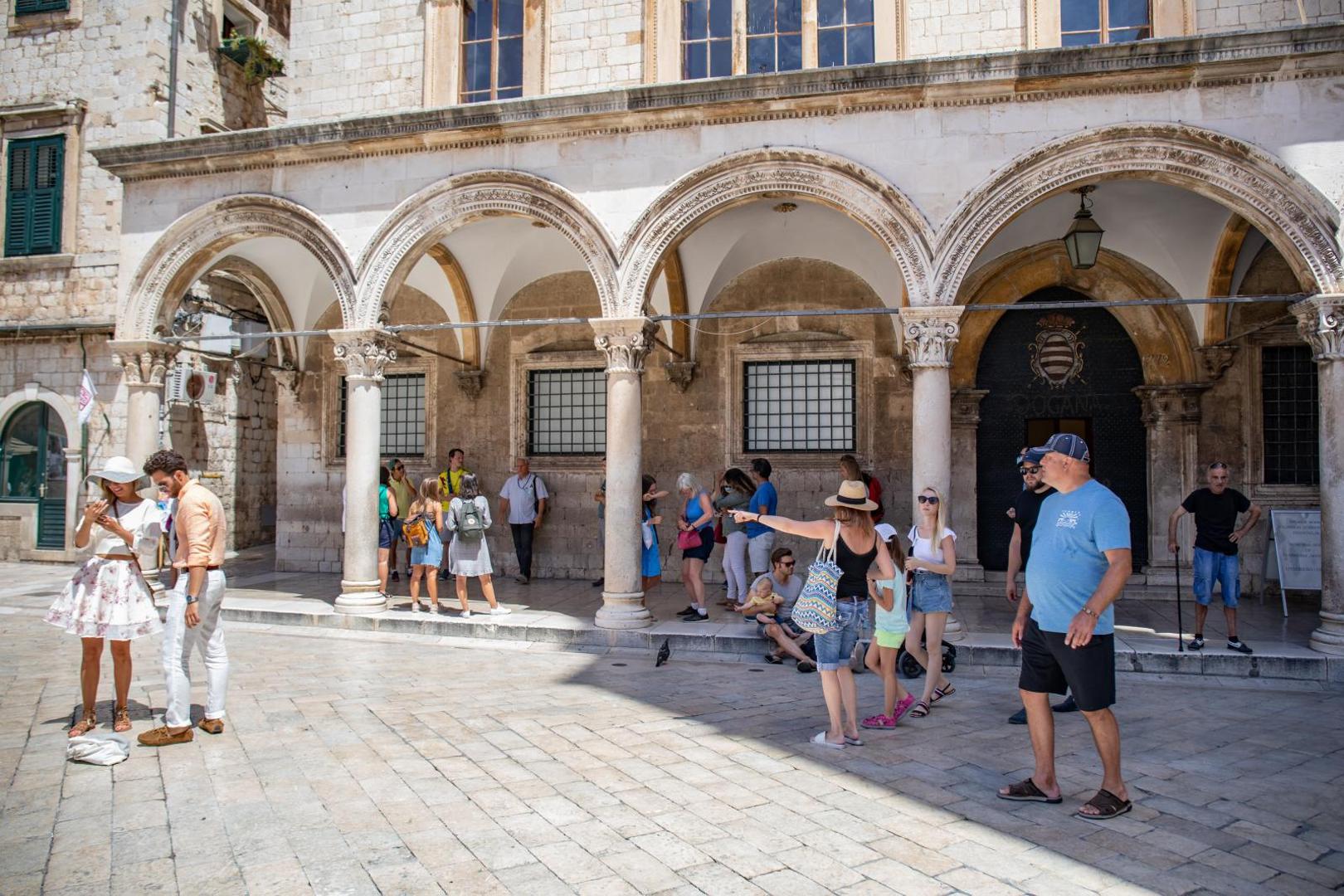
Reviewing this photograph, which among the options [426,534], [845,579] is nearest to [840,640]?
[845,579]

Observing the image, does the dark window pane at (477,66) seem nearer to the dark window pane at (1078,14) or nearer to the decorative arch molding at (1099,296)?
the decorative arch molding at (1099,296)

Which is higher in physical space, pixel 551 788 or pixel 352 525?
pixel 352 525

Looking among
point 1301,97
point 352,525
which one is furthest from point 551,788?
point 1301,97

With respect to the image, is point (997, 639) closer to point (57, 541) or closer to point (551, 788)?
point (551, 788)

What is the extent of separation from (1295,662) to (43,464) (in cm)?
1867

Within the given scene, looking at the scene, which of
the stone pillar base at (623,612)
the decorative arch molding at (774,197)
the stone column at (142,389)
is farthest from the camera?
the stone column at (142,389)

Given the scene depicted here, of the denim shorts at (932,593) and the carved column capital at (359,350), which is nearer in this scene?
the denim shorts at (932,593)

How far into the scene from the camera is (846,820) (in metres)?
4.42

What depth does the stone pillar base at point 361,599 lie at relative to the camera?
9.99m

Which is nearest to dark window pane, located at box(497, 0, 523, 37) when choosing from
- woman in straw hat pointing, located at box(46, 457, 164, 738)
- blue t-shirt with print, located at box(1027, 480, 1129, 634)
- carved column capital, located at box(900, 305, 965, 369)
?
carved column capital, located at box(900, 305, 965, 369)

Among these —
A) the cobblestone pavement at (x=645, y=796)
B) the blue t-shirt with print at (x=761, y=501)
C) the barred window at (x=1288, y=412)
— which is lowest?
the cobblestone pavement at (x=645, y=796)

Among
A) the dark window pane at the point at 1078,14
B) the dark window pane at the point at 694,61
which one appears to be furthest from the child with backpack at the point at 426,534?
the dark window pane at the point at 1078,14

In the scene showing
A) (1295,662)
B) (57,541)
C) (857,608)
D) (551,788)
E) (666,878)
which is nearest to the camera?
(666,878)

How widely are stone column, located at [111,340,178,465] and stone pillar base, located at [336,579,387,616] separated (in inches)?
131
